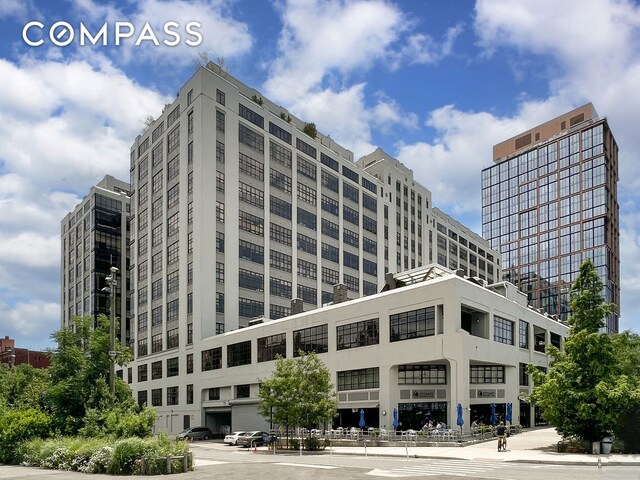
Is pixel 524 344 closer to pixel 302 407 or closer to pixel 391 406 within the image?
pixel 391 406

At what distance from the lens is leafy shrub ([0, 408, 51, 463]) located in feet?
111

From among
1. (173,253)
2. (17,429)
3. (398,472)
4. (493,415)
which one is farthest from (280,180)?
(398,472)

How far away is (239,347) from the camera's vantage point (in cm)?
7206

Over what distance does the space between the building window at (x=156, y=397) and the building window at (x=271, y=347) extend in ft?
80.4

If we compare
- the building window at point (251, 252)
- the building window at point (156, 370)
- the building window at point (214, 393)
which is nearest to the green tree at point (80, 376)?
the building window at point (214, 393)

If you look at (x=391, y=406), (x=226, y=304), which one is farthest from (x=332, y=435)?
(x=226, y=304)

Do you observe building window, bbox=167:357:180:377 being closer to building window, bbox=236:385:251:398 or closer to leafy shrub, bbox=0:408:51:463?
building window, bbox=236:385:251:398

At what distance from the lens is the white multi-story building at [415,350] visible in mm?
50906

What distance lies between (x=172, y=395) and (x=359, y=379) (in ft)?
117

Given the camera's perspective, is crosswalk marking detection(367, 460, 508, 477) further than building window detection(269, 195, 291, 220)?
No

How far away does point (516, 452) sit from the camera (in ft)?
125

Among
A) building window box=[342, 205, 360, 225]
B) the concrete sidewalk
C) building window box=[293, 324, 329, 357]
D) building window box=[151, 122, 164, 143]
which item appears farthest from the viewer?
building window box=[342, 205, 360, 225]

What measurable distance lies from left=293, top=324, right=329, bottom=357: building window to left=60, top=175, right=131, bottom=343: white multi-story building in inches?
2280

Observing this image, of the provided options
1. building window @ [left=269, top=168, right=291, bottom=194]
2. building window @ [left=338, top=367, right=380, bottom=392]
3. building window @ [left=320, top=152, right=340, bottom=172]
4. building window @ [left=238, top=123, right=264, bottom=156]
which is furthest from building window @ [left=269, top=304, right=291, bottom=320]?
building window @ [left=338, top=367, right=380, bottom=392]
